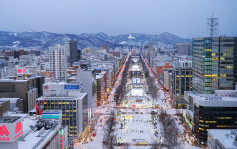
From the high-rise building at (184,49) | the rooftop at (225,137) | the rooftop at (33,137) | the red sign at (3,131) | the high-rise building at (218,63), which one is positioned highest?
the high-rise building at (184,49)

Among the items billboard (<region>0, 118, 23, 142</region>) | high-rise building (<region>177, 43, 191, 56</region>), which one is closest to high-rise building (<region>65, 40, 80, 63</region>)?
high-rise building (<region>177, 43, 191, 56</region>)

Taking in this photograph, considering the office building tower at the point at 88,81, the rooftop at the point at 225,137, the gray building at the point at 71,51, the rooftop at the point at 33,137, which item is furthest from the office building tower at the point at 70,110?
the gray building at the point at 71,51

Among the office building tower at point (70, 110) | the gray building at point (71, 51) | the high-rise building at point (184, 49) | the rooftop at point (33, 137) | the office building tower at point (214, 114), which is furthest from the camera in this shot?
the high-rise building at point (184, 49)

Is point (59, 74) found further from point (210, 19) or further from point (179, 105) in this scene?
point (210, 19)

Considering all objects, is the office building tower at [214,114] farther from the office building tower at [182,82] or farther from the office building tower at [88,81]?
the office building tower at [182,82]

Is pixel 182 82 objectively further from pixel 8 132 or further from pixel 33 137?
pixel 8 132

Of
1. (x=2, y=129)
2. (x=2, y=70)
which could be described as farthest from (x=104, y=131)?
(x=2, y=70)

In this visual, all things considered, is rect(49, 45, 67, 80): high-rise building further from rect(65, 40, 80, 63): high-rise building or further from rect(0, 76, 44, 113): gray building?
rect(65, 40, 80, 63): high-rise building
